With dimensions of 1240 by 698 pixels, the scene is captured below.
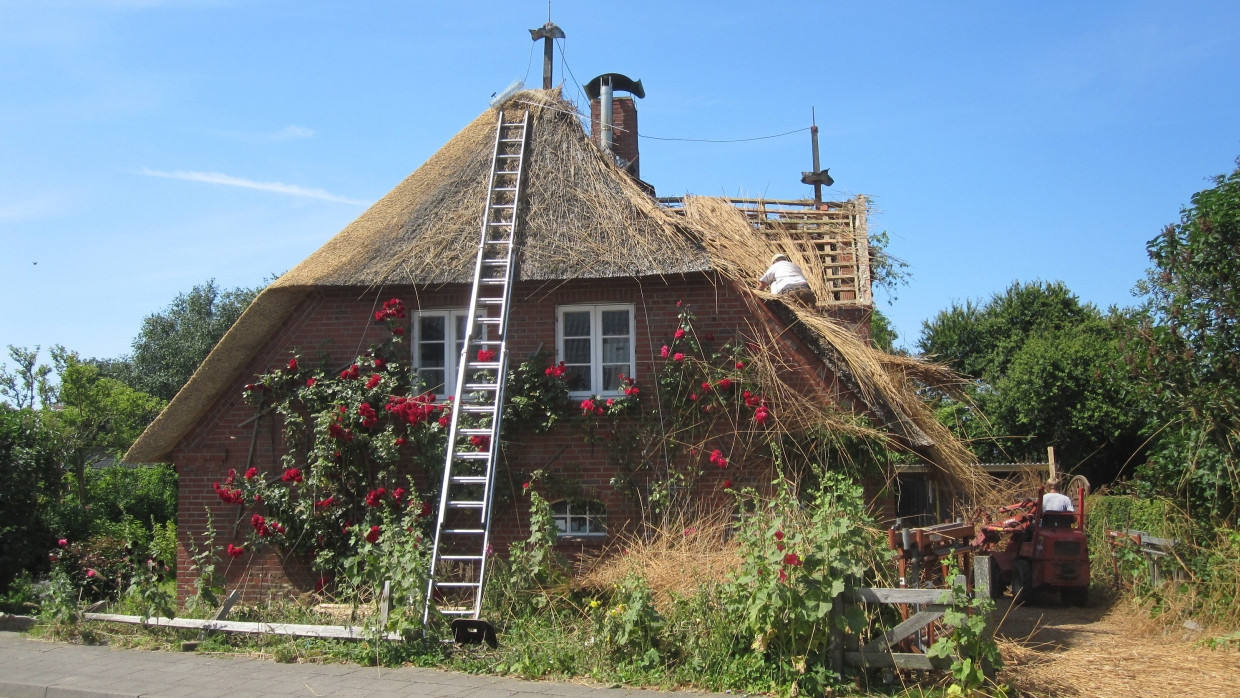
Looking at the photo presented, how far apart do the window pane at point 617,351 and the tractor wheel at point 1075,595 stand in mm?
6732

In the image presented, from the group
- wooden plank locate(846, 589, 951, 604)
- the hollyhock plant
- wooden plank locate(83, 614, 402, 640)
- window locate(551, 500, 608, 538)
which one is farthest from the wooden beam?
the hollyhock plant

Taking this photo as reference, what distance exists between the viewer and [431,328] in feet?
35.8

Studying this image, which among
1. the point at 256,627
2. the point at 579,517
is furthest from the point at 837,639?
the point at 256,627

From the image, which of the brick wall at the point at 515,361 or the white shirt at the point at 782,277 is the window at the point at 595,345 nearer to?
the brick wall at the point at 515,361

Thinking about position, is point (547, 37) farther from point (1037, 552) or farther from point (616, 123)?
point (1037, 552)

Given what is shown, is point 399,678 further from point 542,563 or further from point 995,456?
point 995,456

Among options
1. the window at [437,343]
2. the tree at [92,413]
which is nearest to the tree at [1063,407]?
the window at [437,343]

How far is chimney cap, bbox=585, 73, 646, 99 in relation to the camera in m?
15.9

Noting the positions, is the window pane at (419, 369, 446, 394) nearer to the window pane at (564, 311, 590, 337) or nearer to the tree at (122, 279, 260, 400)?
the window pane at (564, 311, 590, 337)

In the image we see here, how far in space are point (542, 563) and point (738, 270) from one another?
379cm

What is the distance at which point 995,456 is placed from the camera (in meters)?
24.0

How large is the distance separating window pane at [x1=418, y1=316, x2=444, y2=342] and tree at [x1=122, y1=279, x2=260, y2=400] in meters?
27.2

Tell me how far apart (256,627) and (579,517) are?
339 centimetres

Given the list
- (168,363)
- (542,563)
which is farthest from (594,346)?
(168,363)
